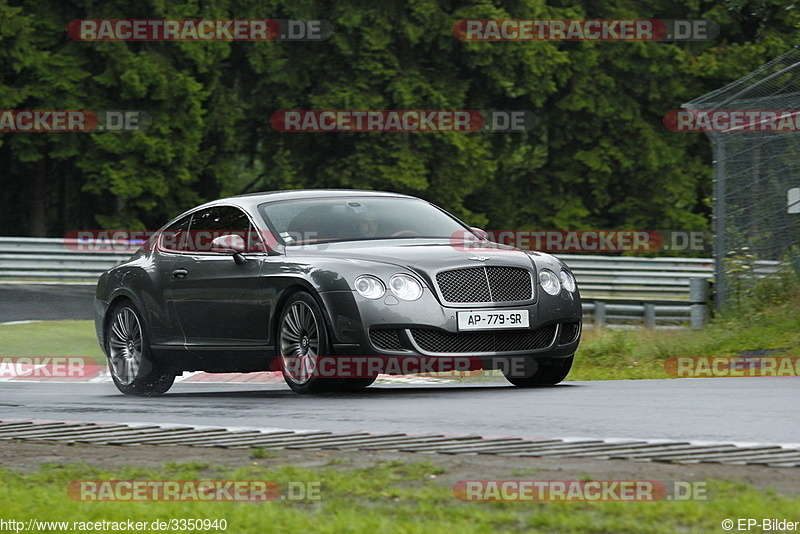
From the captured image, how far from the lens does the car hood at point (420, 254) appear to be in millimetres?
9807

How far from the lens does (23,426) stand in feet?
27.6

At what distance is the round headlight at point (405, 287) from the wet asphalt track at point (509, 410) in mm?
660

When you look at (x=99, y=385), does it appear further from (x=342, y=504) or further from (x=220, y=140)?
(x=220, y=140)

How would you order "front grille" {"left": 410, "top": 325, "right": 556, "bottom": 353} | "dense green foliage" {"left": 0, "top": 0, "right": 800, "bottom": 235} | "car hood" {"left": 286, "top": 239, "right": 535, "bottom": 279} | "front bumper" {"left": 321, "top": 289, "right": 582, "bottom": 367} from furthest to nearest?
"dense green foliage" {"left": 0, "top": 0, "right": 800, "bottom": 235}
"car hood" {"left": 286, "top": 239, "right": 535, "bottom": 279}
"front grille" {"left": 410, "top": 325, "right": 556, "bottom": 353}
"front bumper" {"left": 321, "top": 289, "right": 582, "bottom": 367}

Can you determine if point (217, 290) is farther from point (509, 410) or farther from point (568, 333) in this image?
point (509, 410)

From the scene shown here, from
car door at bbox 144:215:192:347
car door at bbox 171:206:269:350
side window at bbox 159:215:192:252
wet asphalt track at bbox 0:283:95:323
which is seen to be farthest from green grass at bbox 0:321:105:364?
car door at bbox 171:206:269:350

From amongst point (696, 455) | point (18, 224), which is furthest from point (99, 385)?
point (18, 224)

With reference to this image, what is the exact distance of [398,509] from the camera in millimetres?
5258

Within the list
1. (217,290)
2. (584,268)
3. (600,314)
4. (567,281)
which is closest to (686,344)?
(567,281)

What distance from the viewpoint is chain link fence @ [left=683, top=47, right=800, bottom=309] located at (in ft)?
46.2

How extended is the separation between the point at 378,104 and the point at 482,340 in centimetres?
3071

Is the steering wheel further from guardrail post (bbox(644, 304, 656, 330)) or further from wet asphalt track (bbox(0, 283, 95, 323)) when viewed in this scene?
wet asphalt track (bbox(0, 283, 95, 323))

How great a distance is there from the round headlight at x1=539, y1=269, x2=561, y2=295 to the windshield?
101cm

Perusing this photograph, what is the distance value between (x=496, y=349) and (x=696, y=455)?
3635mm
